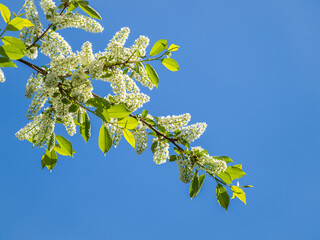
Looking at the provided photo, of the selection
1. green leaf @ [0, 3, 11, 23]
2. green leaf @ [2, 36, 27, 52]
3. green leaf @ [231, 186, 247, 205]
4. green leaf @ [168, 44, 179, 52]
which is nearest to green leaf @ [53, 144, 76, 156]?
green leaf @ [2, 36, 27, 52]

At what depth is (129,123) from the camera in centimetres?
292

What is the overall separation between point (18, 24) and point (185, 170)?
1.91 m

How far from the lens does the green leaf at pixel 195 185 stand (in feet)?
10.2

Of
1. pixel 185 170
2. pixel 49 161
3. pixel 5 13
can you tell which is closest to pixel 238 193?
pixel 185 170

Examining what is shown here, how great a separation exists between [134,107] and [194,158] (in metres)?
0.74

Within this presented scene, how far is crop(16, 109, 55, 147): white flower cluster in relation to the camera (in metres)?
2.70

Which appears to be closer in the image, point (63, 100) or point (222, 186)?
point (63, 100)

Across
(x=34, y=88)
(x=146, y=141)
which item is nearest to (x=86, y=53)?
(x=34, y=88)

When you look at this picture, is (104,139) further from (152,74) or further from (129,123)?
(152,74)

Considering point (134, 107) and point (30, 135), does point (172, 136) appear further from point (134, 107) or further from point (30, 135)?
point (30, 135)

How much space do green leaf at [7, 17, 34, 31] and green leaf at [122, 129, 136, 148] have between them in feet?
3.93

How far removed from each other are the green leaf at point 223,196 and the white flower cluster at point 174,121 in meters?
0.69

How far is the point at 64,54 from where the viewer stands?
298 centimetres

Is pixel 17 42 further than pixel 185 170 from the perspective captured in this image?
No
